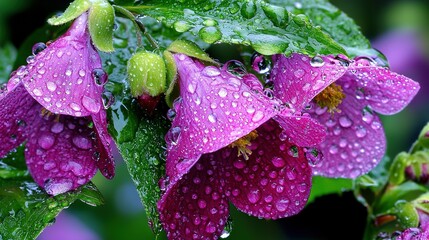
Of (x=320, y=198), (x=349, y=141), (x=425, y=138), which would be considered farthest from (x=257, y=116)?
(x=320, y=198)

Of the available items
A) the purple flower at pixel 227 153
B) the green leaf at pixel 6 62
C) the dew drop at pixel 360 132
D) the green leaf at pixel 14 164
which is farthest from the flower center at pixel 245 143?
the green leaf at pixel 6 62

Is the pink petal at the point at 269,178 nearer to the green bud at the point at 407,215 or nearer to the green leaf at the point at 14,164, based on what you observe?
the green bud at the point at 407,215

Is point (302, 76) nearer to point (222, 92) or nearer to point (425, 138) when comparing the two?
point (222, 92)

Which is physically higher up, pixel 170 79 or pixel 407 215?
pixel 170 79

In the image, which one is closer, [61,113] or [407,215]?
[61,113]

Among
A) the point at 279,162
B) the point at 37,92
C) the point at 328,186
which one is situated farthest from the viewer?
the point at 328,186

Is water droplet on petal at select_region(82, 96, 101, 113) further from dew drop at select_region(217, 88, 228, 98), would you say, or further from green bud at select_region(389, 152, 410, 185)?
green bud at select_region(389, 152, 410, 185)
